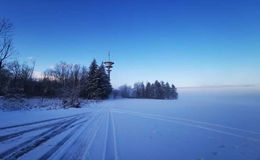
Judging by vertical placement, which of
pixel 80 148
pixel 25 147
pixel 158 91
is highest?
pixel 158 91

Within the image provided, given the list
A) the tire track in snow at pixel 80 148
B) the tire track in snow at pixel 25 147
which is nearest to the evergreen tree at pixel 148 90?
the tire track in snow at pixel 80 148

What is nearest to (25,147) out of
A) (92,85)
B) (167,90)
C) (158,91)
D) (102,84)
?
(92,85)

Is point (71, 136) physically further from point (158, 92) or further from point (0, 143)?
point (158, 92)

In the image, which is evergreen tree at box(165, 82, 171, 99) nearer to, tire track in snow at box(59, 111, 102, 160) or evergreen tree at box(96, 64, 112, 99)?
evergreen tree at box(96, 64, 112, 99)

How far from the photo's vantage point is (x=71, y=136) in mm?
4816

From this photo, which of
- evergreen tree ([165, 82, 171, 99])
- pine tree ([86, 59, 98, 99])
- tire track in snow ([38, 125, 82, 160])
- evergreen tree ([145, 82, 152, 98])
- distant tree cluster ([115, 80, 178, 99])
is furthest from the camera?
evergreen tree ([145, 82, 152, 98])

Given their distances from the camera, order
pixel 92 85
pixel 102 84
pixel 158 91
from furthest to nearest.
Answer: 1. pixel 158 91
2. pixel 102 84
3. pixel 92 85

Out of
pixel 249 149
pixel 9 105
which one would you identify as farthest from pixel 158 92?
pixel 249 149

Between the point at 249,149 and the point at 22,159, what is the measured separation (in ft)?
21.1

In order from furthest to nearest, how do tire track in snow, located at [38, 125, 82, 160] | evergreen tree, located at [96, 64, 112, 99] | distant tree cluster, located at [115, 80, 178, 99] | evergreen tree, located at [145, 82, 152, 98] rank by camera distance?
evergreen tree, located at [145, 82, 152, 98], distant tree cluster, located at [115, 80, 178, 99], evergreen tree, located at [96, 64, 112, 99], tire track in snow, located at [38, 125, 82, 160]

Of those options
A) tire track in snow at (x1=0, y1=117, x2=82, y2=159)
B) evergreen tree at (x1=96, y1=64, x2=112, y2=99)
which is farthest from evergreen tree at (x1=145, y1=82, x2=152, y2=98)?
tire track in snow at (x1=0, y1=117, x2=82, y2=159)

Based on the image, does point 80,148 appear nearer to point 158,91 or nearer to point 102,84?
point 102,84

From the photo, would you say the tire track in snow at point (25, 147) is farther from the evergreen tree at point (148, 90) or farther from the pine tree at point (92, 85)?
the evergreen tree at point (148, 90)

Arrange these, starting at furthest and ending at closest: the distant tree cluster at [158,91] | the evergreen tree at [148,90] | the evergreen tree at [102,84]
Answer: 1. the evergreen tree at [148,90]
2. the distant tree cluster at [158,91]
3. the evergreen tree at [102,84]
